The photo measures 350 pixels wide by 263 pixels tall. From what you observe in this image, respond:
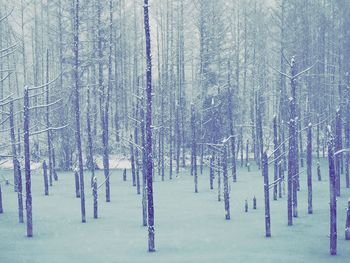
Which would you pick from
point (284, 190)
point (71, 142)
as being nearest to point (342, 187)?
point (284, 190)

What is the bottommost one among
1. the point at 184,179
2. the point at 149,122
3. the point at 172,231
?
the point at 172,231

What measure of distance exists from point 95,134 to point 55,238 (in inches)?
1016

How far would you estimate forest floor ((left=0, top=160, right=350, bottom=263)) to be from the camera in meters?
19.5

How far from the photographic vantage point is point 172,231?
77.4 ft

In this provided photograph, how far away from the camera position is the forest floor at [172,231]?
19484 mm

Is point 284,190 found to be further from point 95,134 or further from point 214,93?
point 95,134

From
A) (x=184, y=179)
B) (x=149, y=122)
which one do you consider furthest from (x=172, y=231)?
(x=184, y=179)

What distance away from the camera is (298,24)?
4988 centimetres

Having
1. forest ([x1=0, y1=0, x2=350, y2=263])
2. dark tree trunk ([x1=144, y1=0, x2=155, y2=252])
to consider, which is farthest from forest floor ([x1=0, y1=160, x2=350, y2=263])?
dark tree trunk ([x1=144, y1=0, x2=155, y2=252])

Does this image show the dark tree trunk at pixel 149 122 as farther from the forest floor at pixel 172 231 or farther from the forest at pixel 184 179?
the forest floor at pixel 172 231

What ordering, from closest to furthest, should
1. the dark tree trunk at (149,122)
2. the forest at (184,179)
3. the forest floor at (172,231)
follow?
the dark tree trunk at (149,122) < the forest floor at (172,231) < the forest at (184,179)

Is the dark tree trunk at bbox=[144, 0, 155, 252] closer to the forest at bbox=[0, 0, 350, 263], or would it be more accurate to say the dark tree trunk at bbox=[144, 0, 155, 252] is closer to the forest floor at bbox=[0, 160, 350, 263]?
the forest at bbox=[0, 0, 350, 263]

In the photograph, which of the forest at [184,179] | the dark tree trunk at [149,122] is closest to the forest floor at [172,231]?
the forest at [184,179]

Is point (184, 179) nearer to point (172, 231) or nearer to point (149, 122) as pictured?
point (172, 231)
